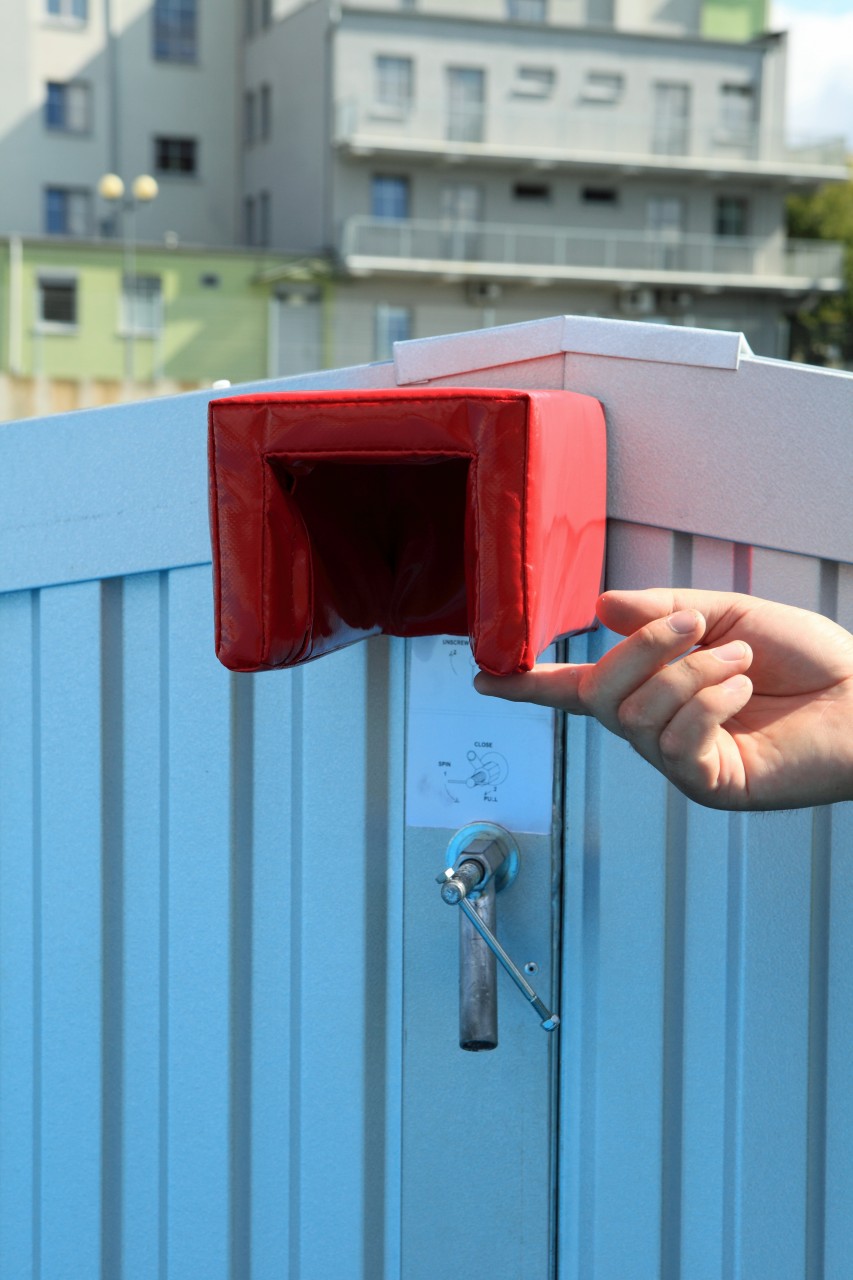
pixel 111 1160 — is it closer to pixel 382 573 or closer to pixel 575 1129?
pixel 575 1129

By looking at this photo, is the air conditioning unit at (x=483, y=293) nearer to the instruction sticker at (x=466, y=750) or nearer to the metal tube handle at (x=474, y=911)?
the instruction sticker at (x=466, y=750)

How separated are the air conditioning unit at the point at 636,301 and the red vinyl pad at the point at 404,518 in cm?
4459

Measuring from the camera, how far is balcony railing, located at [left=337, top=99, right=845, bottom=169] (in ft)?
144

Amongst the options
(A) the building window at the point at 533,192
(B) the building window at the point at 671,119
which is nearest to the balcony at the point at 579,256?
(A) the building window at the point at 533,192

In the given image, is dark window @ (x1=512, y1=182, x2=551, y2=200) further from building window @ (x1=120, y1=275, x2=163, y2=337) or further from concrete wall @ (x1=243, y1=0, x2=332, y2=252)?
building window @ (x1=120, y1=275, x2=163, y2=337)

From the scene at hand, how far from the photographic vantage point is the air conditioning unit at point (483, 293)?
44.0m

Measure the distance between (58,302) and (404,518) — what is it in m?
41.8

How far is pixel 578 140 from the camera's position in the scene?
150 feet

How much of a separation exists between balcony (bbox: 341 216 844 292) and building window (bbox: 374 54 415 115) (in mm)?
3149

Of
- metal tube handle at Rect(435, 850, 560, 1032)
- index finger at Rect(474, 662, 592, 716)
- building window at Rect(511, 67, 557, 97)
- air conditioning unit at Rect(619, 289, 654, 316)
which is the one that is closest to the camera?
index finger at Rect(474, 662, 592, 716)

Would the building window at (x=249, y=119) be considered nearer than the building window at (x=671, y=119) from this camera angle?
No

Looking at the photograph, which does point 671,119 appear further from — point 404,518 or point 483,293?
point 404,518

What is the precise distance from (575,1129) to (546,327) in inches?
48.7

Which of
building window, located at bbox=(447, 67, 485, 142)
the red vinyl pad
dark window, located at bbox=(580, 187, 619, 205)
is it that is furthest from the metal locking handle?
dark window, located at bbox=(580, 187, 619, 205)
